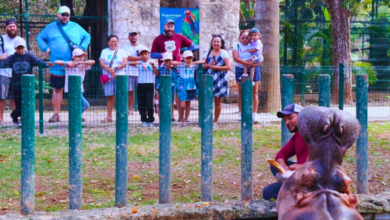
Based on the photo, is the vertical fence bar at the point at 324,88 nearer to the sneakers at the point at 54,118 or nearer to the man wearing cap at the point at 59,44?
the man wearing cap at the point at 59,44

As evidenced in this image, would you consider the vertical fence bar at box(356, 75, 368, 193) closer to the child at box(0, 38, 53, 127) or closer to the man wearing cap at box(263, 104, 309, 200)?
the man wearing cap at box(263, 104, 309, 200)

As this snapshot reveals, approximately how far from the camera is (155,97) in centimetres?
1076

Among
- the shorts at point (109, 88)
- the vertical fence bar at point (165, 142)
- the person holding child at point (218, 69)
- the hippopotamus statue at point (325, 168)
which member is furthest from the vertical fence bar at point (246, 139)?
the shorts at point (109, 88)

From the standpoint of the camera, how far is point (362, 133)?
589 centimetres

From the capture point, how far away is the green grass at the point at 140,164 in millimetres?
6180

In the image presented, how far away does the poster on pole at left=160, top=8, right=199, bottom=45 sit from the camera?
13.5 metres

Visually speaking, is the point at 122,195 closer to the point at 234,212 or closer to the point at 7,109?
the point at 234,212

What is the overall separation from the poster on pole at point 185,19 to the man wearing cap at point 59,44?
3.30 m

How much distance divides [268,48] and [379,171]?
17.7 ft

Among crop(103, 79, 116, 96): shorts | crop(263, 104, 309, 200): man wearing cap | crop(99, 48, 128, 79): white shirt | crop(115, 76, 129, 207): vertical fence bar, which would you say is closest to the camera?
crop(263, 104, 309, 200): man wearing cap

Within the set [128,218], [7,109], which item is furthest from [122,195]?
[7,109]

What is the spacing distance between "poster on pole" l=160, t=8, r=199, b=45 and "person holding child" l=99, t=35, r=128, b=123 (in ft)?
10.9

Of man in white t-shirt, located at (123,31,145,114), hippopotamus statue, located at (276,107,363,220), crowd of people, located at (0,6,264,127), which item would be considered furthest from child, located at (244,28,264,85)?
hippopotamus statue, located at (276,107,363,220)

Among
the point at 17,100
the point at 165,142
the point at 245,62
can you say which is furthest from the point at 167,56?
the point at 165,142
